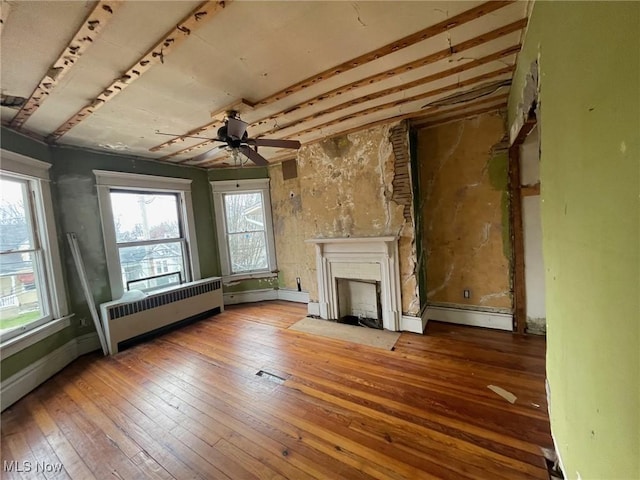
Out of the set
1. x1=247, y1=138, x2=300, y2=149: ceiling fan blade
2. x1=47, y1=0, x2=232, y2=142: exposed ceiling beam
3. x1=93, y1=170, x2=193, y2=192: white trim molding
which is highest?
x1=47, y1=0, x2=232, y2=142: exposed ceiling beam

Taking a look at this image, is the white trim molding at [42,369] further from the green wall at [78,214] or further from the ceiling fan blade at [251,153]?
the ceiling fan blade at [251,153]

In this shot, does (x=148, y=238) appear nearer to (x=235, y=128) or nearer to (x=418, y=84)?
(x=235, y=128)

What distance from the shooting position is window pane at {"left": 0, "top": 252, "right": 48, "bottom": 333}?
2283mm

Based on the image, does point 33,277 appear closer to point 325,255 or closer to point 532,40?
point 325,255

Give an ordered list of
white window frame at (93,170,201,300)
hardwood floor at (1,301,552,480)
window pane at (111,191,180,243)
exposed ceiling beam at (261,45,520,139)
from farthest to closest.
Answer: window pane at (111,191,180,243)
white window frame at (93,170,201,300)
exposed ceiling beam at (261,45,520,139)
hardwood floor at (1,301,552,480)

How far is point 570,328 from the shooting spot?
1084 mm

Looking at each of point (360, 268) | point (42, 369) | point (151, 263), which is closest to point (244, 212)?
point (151, 263)

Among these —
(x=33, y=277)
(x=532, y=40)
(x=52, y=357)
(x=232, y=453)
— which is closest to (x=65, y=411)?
(x=52, y=357)

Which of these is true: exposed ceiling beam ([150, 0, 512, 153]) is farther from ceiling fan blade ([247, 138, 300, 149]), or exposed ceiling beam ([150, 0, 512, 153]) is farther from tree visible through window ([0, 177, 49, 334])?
tree visible through window ([0, 177, 49, 334])

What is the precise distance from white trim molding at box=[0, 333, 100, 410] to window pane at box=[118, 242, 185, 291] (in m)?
0.76

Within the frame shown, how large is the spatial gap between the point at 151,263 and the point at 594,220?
450 cm

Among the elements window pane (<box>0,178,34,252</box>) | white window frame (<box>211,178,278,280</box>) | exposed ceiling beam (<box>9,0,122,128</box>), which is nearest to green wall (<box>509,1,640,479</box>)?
exposed ceiling beam (<box>9,0,122,128</box>)

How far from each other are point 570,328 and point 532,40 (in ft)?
5.03

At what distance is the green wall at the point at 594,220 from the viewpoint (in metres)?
0.62
